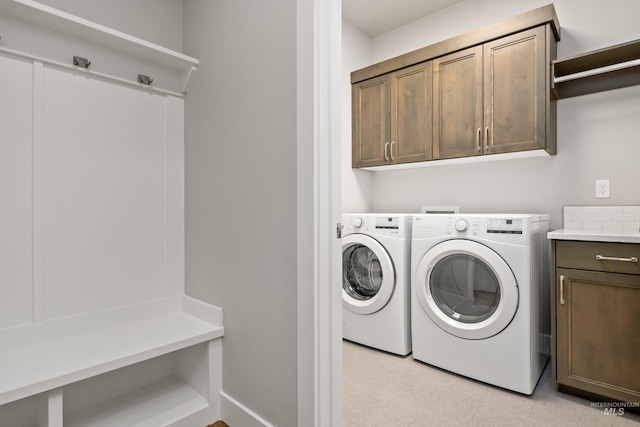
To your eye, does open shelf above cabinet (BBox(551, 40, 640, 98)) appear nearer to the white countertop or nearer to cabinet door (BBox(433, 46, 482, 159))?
cabinet door (BBox(433, 46, 482, 159))

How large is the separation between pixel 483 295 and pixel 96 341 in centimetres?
204

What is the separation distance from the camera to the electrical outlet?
85.1 inches

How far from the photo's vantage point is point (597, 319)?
1697mm

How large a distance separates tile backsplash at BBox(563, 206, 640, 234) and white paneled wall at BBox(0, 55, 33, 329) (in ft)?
9.98

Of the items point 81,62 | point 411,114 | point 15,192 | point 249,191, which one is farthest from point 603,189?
point 15,192

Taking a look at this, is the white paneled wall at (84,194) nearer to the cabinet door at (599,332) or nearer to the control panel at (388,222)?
the control panel at (388,222)

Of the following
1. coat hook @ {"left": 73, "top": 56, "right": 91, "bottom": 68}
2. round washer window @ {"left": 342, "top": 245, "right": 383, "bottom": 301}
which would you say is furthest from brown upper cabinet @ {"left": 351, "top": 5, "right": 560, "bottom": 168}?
coat hook @ {"left": 73, "top": 56, "right": 91, "bottom": 68}

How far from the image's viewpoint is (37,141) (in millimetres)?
1489

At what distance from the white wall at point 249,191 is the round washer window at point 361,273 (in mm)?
1179

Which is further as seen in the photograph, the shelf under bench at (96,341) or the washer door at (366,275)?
the washer door at (366,275)

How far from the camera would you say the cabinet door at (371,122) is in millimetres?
2844

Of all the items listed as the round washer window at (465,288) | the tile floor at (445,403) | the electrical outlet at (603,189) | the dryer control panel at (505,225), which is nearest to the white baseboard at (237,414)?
the tile floor at (445,403)

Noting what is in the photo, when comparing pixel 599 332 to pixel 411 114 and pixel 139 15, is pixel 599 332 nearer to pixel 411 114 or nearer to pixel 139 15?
pixel 411 114

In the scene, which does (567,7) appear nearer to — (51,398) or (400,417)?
(400,417)
